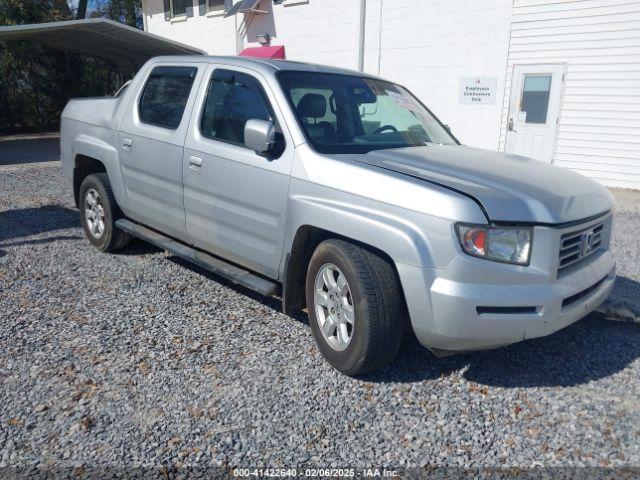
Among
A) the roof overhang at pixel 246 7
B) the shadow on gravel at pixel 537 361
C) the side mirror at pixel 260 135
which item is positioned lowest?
the shadow on gravel at pixel 537 361

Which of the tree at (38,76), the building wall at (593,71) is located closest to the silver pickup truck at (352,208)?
the building wall at (593,71)

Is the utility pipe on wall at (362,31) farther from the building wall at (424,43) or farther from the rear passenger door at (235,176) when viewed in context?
the rear passenger door at (235,176)

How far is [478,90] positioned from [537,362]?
30.4 ft

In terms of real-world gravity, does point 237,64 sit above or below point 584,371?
above

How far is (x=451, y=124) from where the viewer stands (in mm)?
12500

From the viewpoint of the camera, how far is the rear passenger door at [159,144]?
4477 mm

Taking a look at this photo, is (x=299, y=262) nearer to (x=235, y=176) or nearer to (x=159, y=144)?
(x=235, y=176)

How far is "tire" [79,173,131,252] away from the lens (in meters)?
5.42

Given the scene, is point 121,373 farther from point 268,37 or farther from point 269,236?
point 268,37

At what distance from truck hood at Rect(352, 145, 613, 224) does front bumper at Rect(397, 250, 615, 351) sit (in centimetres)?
35

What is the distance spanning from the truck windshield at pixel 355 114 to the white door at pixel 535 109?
725 centimetres

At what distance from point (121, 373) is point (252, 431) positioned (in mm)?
1030

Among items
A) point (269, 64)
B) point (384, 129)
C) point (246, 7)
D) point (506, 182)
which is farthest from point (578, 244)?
point (246, 7)

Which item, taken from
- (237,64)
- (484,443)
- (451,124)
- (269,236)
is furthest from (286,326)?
(451,124)
